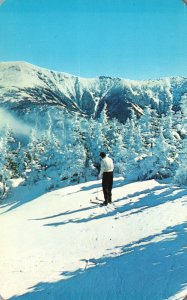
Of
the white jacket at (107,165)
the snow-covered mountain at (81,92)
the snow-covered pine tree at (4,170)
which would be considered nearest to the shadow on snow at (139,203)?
the white jacket at (107,165)

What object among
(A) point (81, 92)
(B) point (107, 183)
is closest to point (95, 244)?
(B) point (107, 183)

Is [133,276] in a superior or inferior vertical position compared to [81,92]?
inferior

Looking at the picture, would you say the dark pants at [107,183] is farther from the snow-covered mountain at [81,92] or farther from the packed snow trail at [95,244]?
the snow-covered mountain at [81,92]

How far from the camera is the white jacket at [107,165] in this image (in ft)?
12.1

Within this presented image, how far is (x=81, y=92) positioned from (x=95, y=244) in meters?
1.20

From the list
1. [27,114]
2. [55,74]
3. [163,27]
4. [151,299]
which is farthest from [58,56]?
[151,299]

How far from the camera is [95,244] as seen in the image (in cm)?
380

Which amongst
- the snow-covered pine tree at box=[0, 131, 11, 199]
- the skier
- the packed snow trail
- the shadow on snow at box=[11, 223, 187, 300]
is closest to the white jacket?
the skier

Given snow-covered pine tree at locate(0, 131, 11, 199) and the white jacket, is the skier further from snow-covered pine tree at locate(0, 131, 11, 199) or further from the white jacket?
snow-covered pine tree at locate(0, 131, 11, 199)

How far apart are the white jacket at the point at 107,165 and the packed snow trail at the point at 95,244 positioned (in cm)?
14

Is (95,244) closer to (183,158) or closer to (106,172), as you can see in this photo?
(106,172)

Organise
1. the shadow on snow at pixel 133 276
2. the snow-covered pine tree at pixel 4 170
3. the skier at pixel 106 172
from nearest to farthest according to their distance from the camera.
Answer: the shadow on snow at pixel 133 276 < the skier at pixel 106 172 < the snow-covered pine tree at pixel 4 170

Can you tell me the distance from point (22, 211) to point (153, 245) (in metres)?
1.07

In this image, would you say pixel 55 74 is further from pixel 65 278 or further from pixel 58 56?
pixel 65 278
